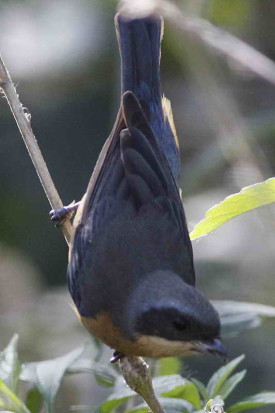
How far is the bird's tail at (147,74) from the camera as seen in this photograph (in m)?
4.74

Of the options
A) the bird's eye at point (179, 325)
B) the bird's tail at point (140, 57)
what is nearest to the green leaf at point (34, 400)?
the bird's eye at point (179, 325)

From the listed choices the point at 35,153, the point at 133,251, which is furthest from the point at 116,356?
the point at 35,153

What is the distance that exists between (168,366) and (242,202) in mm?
1080

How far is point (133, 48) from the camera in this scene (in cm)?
479

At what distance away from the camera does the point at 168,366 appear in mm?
3396

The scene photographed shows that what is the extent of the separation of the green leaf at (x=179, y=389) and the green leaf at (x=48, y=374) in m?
0.31

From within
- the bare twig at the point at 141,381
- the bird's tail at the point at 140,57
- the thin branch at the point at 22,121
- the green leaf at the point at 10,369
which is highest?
the bird's tail at the point at 140,57

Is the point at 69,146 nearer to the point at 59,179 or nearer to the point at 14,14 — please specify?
the point at 59,179

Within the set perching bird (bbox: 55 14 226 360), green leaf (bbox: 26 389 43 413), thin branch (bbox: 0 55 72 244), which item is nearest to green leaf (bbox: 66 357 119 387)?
green leaf (bbox: 26 389 43 413)

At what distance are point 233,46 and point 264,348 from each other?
285 cm

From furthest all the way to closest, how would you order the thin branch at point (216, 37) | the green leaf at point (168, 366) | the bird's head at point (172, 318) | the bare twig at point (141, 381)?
1. the bird's head at point (172, 318)
2. the green leaf at point (168, 366)
3. the bare twig at point (141, 381)
4. the thin branch at point (216, 37)

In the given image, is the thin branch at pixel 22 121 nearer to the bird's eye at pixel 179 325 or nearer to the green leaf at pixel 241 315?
the bird's eye at pixel 179 325

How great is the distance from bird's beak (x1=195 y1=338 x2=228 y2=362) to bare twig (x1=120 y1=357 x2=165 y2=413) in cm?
40

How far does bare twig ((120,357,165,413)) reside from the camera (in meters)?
2.66
